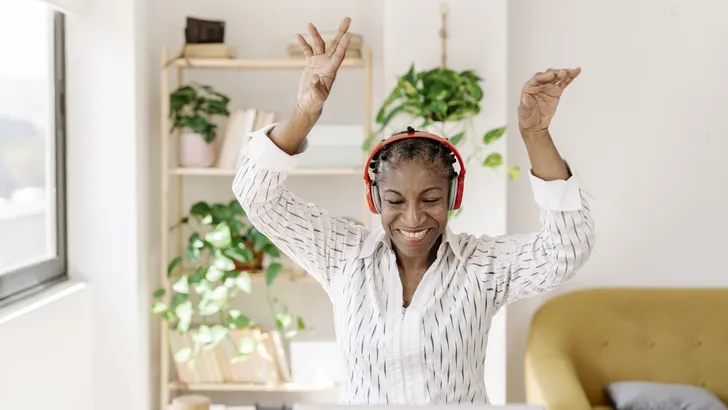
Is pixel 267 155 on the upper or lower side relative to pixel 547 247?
upper

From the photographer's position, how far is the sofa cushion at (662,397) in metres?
2.98

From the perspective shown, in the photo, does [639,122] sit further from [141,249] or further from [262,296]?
[141,249]

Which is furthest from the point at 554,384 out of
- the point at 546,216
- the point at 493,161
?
the point at 546,216

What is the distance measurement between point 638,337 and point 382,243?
6.80ft

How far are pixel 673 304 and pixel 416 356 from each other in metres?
2.25

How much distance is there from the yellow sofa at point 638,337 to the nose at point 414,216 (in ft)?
6.26

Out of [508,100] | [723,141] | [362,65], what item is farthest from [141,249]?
[723,141]

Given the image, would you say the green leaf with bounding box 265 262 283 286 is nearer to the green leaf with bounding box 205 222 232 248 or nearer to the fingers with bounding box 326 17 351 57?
the green leaf with bounding box 205 222 232 248

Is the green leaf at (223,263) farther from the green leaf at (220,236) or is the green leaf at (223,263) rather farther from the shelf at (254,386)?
the shelf at (254,386)

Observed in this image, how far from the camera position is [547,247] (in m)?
1.43

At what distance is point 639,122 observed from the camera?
3.52m

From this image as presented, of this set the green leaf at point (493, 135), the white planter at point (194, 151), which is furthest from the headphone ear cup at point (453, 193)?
the white planter at point (194, 151)

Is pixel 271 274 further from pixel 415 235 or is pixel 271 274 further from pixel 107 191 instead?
pixel 415 235

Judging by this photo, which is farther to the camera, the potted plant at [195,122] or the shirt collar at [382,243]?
the potted plant at [195,122]
